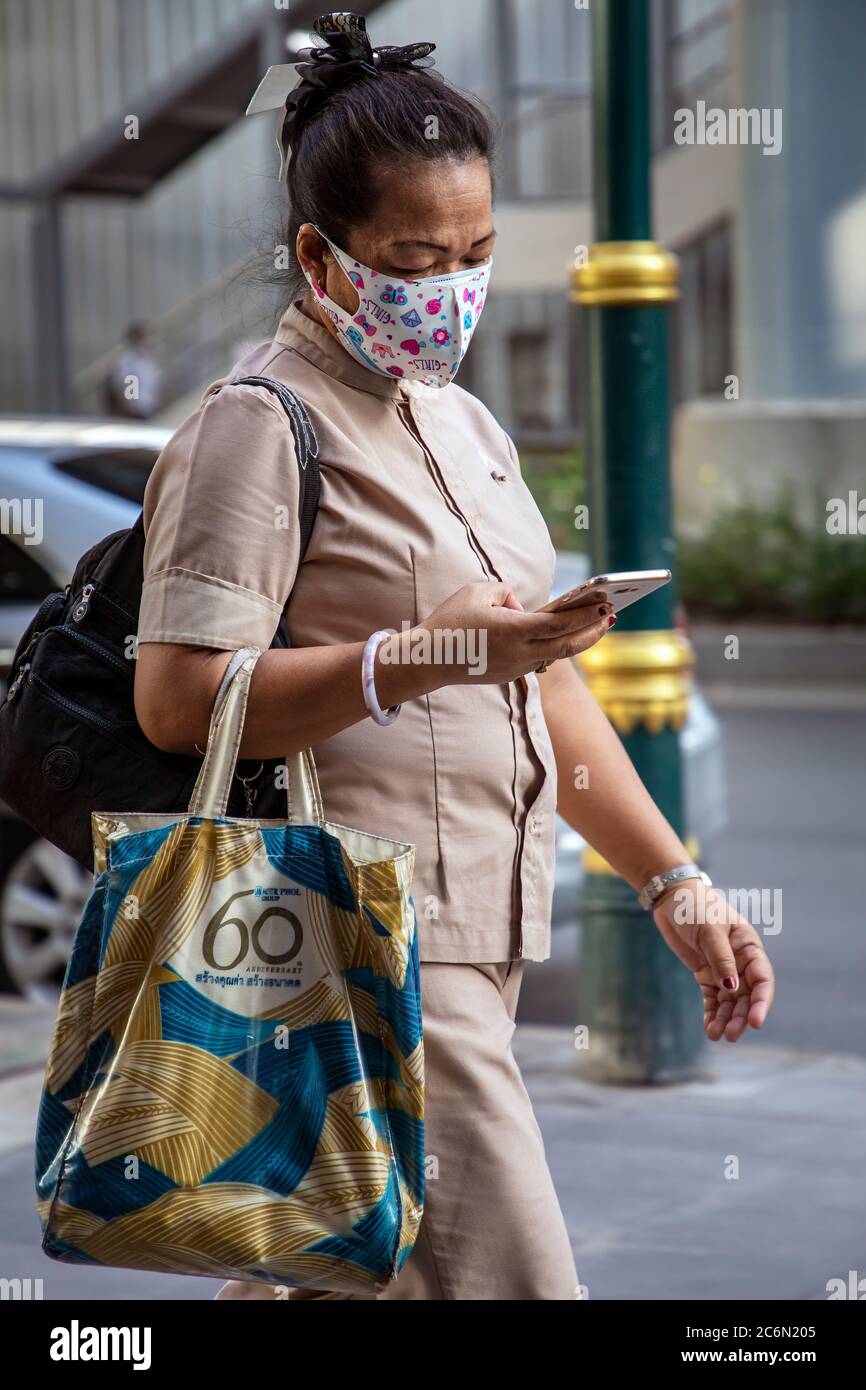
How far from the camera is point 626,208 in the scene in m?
5.29

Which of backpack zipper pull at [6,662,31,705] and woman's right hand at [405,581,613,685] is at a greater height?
woman's right hand at [405,581,613,685]

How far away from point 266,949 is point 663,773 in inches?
132

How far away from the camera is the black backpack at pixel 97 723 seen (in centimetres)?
211

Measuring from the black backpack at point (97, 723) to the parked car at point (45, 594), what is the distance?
371 cm

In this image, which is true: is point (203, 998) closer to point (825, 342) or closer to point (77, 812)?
A: point (77, 812)

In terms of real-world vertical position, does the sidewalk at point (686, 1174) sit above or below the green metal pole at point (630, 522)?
below

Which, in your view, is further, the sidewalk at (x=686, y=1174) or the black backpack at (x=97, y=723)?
the sidewalk at (x=686, y=1174)

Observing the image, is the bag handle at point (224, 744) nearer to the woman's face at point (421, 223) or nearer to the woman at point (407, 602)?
the woman at point (407, 602)

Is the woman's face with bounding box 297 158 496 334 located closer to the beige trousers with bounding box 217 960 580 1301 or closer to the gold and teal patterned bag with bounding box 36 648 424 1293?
the gold and teal patterned bag with bounding box 36 648 424 1293

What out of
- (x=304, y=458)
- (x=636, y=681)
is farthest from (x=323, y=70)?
(x=636, y=681)

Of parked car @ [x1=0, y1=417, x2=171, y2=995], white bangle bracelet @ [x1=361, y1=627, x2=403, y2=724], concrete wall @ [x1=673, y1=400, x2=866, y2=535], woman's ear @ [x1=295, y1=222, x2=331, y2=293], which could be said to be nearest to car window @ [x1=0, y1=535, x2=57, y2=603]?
parked car @ [x1=0, y1=417, x2=171, y2=995]

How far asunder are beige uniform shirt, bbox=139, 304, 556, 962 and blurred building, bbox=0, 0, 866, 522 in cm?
1723

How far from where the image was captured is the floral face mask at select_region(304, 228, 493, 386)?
2195 millimetres

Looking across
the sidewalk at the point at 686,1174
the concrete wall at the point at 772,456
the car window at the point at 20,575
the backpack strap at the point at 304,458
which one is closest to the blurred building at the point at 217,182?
the concrete wall at the point at 772,456
